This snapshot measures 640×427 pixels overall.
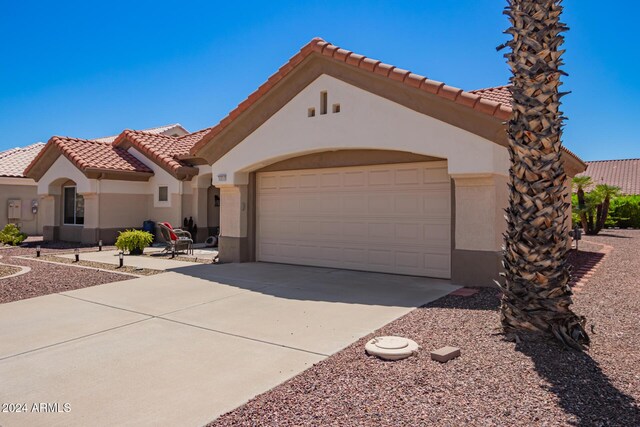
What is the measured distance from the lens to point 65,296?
8625mm

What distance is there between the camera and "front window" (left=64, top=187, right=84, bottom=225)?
20219 millimetres

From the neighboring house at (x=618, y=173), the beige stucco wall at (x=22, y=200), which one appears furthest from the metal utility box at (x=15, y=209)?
the neighboring house at (x=618, y=173)

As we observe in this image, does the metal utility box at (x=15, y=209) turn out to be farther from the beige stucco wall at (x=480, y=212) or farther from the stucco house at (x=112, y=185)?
the beige stucco wall at (x=480, y=212)

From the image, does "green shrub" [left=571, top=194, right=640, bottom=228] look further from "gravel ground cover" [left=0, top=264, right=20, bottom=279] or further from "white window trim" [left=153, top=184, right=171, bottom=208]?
"gravel ground cover" [left=0, top=264, right=20, bottom=279]

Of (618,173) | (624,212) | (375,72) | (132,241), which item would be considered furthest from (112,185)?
(618,173)

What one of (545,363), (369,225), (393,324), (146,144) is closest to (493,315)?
(393,324)

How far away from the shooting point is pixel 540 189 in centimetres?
533

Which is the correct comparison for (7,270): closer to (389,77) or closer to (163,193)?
(163,193)

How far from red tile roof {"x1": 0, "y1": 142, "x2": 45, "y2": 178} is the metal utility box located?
4.94 feet

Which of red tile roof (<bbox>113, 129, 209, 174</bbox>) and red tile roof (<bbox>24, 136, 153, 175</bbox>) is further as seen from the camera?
red tile roof (<bbox>113, 129, 209, 174</bbox>)

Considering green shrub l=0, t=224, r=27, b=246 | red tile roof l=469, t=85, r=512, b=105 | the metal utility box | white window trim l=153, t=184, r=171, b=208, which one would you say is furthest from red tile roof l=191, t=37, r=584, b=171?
the metal utility box

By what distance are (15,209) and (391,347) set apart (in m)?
25.7

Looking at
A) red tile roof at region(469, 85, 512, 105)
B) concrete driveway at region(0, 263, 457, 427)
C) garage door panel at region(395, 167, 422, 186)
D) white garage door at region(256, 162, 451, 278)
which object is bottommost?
concrete driveway at region(0, 263, 457, 427)

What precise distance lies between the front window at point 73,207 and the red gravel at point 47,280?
7.39 meters
